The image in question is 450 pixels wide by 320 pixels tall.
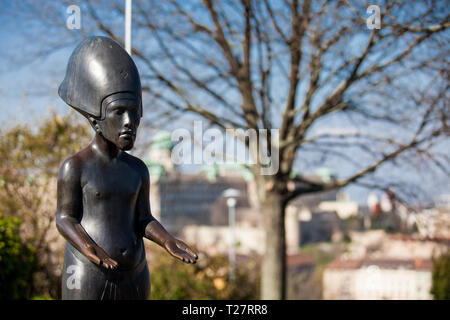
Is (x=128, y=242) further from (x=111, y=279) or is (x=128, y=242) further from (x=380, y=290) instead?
(x=380, y=290)

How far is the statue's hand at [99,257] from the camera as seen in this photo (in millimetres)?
3422

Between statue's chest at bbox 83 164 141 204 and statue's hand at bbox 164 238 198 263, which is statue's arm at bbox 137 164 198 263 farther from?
statue's chest at bbox 83 164 141 204

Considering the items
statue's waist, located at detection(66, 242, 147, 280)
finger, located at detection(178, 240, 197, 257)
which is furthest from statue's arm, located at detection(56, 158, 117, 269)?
finger, located at detection(178, 240, 197, 257)

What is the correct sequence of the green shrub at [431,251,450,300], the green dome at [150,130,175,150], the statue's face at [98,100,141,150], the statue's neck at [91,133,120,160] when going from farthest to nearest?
the green shrub at [431,251,450,300], the green dome at [150,130,175,150], the statue's neck at [91,133,120,160], the statue's face at [98,100,141,150]

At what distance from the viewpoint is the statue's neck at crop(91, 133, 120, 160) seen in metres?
3.82

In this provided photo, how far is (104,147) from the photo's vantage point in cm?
383

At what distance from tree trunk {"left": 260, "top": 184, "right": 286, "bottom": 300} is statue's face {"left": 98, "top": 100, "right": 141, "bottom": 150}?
615 centimetres

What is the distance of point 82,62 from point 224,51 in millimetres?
6455

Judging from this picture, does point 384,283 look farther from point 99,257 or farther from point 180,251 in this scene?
point 99,257

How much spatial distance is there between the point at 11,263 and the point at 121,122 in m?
4.47

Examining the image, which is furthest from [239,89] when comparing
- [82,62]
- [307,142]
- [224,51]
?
[82,62]

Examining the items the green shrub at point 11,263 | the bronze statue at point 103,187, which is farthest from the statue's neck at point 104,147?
the green shrub at point 11,263

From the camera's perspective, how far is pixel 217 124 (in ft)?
33.2

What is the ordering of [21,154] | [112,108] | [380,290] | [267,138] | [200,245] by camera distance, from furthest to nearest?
[200,245] → [380,290] → [21,154] → [267,138] → [112,108]
